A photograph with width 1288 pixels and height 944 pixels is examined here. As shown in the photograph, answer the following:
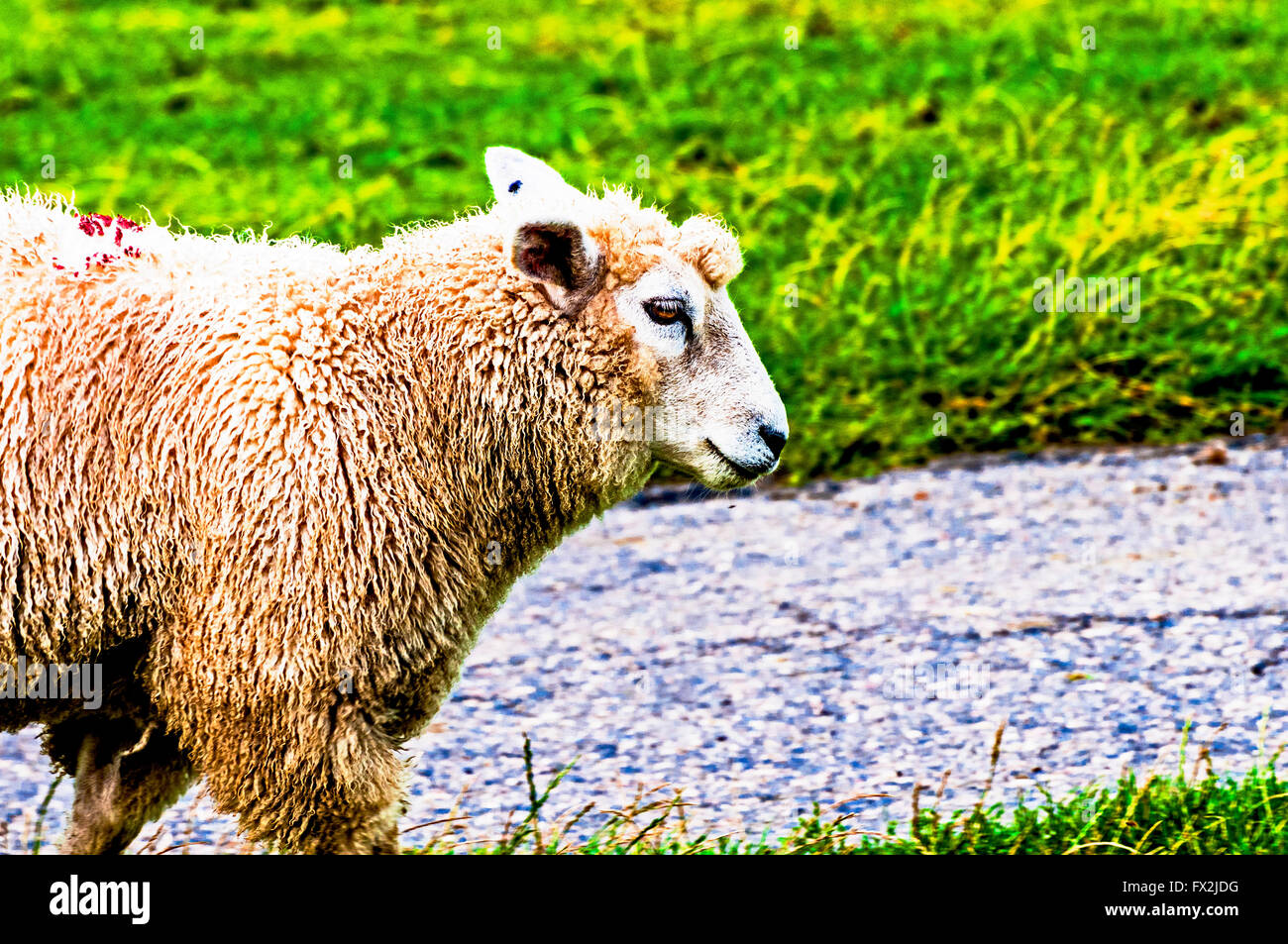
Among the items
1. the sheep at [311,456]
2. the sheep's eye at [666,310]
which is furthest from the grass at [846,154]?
the sheep's eye at [666,310]

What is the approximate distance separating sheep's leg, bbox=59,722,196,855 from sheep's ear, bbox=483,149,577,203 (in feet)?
4.50

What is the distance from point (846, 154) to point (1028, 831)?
5932 mm

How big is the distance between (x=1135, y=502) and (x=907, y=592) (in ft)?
4.02

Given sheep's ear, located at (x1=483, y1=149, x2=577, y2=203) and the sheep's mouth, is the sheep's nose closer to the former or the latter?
the sheep's mouth

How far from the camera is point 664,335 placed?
3.62 meters

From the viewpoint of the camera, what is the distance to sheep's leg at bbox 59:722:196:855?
370 centimetres

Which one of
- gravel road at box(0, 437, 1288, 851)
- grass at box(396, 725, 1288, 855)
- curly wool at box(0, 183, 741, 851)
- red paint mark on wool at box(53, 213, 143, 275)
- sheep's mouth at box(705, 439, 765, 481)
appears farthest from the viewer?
gravel road at box(0, 437, 1288, 851)

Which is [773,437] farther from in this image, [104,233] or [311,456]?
[104,233]

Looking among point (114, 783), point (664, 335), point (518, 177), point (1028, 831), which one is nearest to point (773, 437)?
point (664, 335)

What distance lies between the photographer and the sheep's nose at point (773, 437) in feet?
12.0

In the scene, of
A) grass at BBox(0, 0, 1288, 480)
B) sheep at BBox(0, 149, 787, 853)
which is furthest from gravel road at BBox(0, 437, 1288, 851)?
sheep at BBox(0, 149, 787, 853)

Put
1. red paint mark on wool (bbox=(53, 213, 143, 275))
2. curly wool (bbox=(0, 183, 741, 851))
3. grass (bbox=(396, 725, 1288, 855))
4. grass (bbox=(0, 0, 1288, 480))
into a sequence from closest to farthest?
curly wool (bbox=(0, 183, 741, 851)) → red paint mark on wool (bbox=(53, 213, 143, 275)) → grass (bbox=(396, 725, 1288, 855)) → grass (bbox=(0, 0, 1288, 480))
